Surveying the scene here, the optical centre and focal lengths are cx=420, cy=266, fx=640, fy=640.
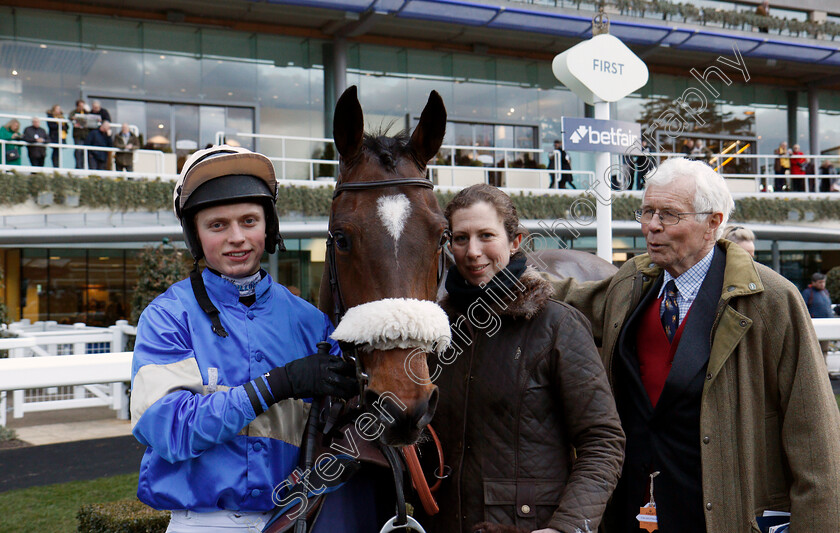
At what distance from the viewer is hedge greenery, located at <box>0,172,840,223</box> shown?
1173cm

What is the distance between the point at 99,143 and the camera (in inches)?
543

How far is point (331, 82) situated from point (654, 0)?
403 inches

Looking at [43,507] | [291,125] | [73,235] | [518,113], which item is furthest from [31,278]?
[518,113]

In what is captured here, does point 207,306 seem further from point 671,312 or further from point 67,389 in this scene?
point 67,389

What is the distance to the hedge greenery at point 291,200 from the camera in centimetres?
1173

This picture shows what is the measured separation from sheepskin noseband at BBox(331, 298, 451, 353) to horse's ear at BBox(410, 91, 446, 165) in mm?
596

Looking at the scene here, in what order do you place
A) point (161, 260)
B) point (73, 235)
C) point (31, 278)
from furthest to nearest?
point (31, 278) < point (73, 235) < point (161, 260)

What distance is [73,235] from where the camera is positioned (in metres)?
12.3

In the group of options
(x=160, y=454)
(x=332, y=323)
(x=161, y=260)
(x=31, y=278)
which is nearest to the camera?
(x=160, y=454)

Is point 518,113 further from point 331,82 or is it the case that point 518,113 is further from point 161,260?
point 161,260

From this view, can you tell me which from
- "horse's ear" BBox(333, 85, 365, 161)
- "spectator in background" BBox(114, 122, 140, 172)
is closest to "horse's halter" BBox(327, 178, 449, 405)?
"horse's ear" BBox(333, 85, 365, 161)

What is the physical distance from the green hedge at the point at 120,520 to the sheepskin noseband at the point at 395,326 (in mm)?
2318

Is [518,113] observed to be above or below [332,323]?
above

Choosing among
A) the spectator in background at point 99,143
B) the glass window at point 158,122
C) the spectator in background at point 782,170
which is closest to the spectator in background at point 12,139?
the spectator in background at point 99,143
